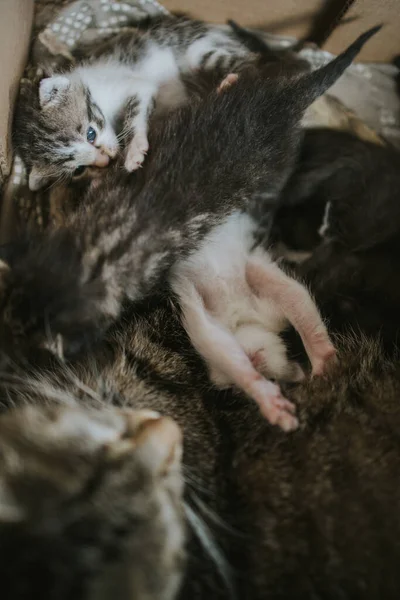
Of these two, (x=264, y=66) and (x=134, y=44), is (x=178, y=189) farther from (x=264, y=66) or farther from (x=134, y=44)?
(x=134, y=44)

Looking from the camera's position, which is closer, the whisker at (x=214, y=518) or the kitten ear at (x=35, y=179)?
the whisker at (x=214, y=518)

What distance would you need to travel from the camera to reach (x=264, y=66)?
5.78ft

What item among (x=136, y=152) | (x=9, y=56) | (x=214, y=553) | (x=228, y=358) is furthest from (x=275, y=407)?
(x=9, y=56)

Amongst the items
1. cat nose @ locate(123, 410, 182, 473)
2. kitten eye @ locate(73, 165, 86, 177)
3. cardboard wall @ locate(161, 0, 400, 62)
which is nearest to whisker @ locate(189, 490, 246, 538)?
cat nose @ locate(123, 410, 182, 473)

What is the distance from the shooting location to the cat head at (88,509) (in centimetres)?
81

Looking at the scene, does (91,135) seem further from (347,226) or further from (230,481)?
(230,481)

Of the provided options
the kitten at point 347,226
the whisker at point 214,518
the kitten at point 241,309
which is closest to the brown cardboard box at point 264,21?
the kitten at point 347,226

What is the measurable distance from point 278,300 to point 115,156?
26.0 inches

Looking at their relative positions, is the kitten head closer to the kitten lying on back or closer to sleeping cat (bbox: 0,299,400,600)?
the kitten lying on back

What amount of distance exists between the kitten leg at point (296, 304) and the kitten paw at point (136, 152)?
426 mm

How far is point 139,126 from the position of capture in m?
1.64

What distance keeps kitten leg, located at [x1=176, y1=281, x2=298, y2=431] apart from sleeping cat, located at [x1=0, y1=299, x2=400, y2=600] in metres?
0.05

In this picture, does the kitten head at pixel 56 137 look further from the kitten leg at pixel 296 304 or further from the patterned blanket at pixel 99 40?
the kitten leg at pixel 296 304

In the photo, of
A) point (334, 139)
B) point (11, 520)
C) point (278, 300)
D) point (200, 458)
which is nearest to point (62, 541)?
point (11, 520)
